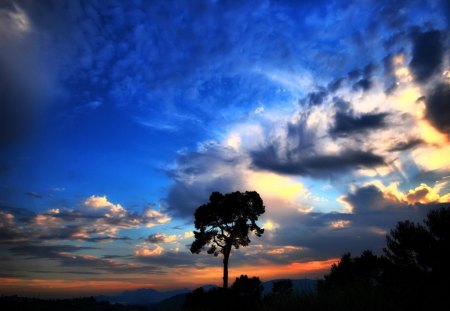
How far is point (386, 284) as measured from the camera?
352 inches

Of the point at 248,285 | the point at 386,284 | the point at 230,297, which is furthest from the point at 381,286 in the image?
the point at 248,285

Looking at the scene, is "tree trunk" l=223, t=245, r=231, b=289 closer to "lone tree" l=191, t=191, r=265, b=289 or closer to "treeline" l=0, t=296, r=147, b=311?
"lone tree" l=191, t=191, r=265, b=289

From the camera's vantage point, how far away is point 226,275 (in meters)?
35.5

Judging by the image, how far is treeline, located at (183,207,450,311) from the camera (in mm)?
7695

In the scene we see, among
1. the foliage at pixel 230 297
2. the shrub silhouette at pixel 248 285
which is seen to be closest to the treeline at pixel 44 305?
the foliage at pixel 230 297

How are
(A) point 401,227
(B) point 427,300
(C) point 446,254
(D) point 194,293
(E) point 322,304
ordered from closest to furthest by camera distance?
(B) point 427,300
(E) point 322,304
(C) point 446,254
(A) point 401,227
(D) point 194,293

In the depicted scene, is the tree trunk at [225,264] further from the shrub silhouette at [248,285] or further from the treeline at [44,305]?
the treeline at [44,305]

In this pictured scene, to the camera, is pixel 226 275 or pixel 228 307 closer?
pixel 228 307

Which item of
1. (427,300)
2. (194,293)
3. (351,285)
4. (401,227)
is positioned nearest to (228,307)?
(194,293)

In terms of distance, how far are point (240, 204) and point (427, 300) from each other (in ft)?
101

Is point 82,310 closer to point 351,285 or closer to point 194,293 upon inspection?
point 194,293

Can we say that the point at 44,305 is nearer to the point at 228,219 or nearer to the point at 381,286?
the point at 228,219

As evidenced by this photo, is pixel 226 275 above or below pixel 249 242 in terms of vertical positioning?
below

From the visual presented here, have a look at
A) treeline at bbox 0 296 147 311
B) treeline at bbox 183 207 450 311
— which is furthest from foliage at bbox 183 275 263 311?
treeline at bbox 0 296 147 311
